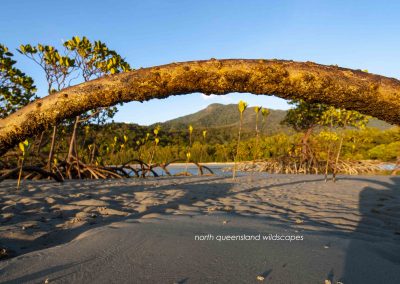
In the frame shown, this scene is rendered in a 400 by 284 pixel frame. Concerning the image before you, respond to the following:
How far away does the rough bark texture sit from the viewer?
1.72 metres

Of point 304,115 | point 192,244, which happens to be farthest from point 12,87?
point 304,115

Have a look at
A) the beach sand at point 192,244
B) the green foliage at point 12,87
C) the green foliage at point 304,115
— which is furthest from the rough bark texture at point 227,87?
the green foliage at point 304,115

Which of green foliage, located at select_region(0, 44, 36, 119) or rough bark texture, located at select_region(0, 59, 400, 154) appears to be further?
green foliage, located at select_region(0, 44, 36, 119)

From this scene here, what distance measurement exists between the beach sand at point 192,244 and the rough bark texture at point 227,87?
3.24ft

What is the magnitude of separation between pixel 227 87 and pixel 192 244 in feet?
4.07

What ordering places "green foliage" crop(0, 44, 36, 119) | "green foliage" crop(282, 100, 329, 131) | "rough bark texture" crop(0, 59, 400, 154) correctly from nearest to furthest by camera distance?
1. "rough bark texture" crop(0, 59, 400, 154)
2. "green foliage" crop(0, 44, 36, 119)
3. "green foliage" crop(282, 100, 329, 131)

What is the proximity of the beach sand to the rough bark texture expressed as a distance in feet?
3.24

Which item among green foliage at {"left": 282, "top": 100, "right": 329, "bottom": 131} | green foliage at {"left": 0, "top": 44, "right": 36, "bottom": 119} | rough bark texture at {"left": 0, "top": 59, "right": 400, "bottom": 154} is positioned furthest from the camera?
green foliage at {"left": 282, "top": 100, "right": 329, "bottom": 131}

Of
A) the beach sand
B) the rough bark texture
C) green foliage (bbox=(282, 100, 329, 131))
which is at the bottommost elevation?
the beach sand

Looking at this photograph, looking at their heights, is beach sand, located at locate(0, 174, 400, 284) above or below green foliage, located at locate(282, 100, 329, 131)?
below

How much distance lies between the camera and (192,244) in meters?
2.27

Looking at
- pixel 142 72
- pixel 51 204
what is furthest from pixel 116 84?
pixel 51 204

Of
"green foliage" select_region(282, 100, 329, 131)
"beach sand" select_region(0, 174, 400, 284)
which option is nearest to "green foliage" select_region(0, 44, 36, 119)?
"beach sand" select_region(0, 174, 400, 284)

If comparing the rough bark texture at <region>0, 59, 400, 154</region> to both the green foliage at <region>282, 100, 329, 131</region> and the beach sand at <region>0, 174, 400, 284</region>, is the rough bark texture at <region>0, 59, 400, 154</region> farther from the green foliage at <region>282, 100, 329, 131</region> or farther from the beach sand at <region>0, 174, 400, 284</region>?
the green foliage at <region>282, 100, 329, 131</region>
